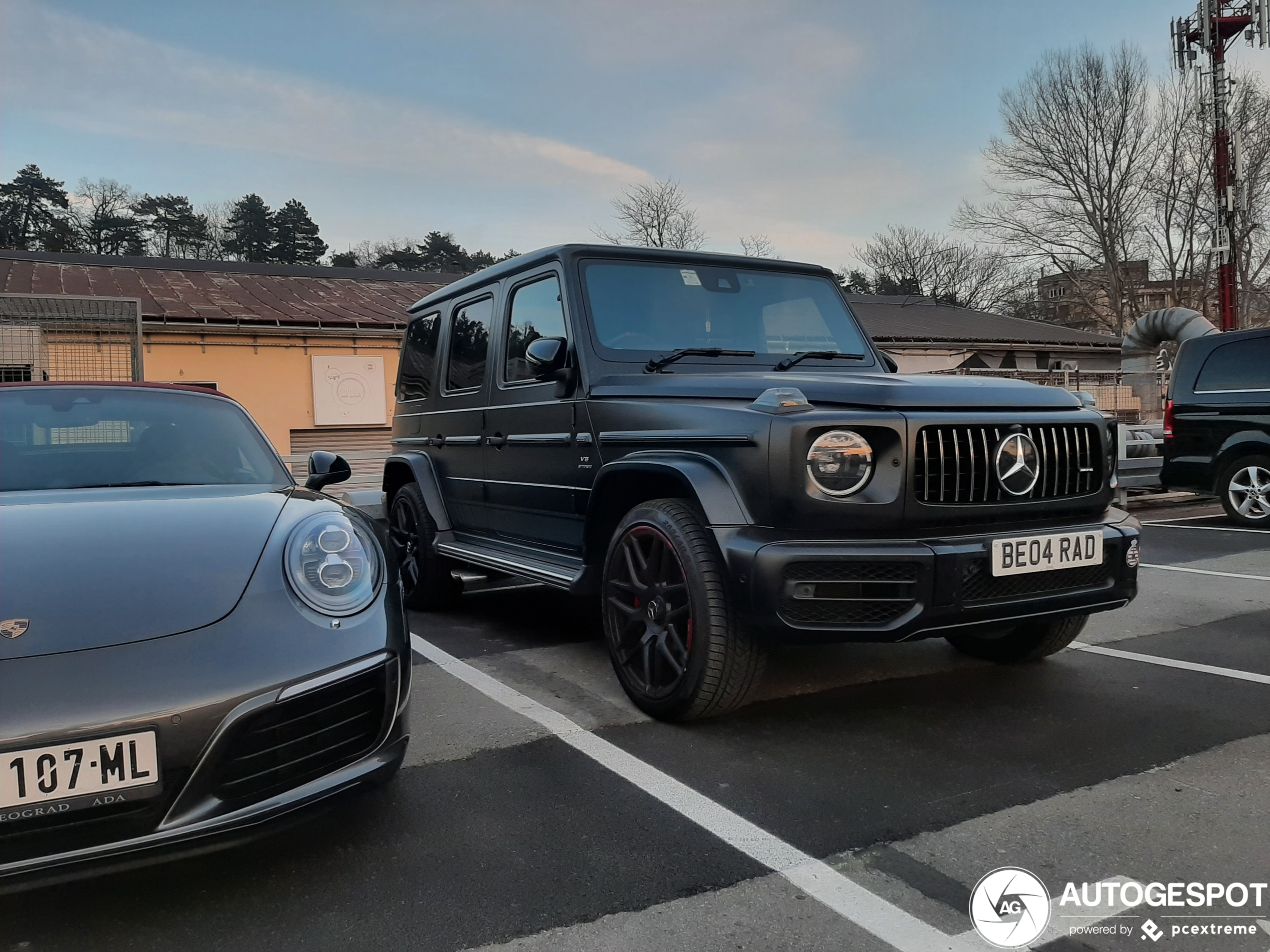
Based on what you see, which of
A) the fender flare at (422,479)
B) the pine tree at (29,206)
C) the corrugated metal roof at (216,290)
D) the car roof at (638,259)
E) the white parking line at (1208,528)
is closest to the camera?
the car roof at (638,259)

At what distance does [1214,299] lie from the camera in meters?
34.3

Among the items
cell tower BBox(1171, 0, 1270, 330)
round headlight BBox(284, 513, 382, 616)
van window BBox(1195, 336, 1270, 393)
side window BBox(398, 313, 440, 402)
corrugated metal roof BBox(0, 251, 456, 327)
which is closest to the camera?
round headlight BBox(284, 513, 382, 616)

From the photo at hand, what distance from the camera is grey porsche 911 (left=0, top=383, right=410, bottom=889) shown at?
190cm

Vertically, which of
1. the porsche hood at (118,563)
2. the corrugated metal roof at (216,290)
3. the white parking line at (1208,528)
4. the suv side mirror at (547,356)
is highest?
the corrugated metal roof at (216,290)

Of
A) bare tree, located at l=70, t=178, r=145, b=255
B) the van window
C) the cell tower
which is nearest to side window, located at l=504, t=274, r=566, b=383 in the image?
the van window

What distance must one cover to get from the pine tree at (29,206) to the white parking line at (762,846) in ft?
163

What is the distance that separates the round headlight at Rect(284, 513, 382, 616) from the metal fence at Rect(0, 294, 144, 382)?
6.76 m

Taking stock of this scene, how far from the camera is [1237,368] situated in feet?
28.3

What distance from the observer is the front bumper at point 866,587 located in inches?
114

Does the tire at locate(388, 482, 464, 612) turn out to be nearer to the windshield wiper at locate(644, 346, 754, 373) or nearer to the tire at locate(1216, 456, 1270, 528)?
the windshield wiper at locate(644, 346, 754, 373)

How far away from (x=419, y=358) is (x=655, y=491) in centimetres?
305

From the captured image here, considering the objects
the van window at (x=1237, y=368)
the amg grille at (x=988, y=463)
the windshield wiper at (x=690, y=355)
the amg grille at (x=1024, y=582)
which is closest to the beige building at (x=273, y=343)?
the windshield wiper at (x=690, y=355)

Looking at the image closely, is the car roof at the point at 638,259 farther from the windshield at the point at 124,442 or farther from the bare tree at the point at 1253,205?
the bare tree at the point at 1253,205

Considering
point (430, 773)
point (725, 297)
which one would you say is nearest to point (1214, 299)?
point (725, 297)
